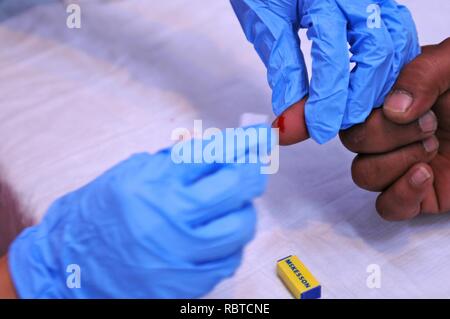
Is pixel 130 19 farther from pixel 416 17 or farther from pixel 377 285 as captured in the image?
pixel 377 285

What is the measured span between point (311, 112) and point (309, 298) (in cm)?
26

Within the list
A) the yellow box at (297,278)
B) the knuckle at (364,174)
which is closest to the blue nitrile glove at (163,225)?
the yellow box at (297,278)

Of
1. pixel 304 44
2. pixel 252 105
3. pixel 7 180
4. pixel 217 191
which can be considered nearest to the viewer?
pixel 217 191

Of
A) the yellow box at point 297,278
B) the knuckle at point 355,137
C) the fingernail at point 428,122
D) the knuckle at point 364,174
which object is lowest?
the yellow box at point 297,278

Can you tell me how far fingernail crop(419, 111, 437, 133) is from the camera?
2.46 feet

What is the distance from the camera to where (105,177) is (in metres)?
0.59

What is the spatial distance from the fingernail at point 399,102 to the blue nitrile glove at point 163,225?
252 mm

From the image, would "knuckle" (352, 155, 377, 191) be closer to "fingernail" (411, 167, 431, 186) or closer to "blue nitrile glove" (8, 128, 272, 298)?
"fingernail" (411, 167, 431, 186)

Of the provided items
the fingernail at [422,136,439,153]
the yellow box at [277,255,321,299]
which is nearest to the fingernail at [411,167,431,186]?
the fingernail at [422,136,439,153]

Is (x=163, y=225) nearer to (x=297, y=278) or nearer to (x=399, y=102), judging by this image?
(x=297, y=278)

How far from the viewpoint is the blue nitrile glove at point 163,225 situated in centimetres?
55

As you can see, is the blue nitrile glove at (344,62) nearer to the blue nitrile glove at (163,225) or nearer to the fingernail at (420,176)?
the fingernail at (420,176)

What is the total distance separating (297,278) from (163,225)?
258mm
